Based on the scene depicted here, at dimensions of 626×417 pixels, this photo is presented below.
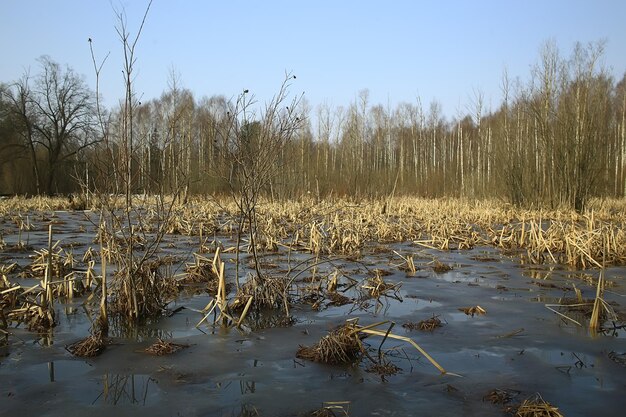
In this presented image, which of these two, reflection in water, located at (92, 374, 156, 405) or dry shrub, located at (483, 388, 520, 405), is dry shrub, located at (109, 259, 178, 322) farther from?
dry shrub, located at (483, 388, 520, 405)

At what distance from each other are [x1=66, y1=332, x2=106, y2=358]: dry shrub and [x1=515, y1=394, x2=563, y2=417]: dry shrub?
3.13 meters

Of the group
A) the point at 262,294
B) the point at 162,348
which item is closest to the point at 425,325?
the point at 262,294

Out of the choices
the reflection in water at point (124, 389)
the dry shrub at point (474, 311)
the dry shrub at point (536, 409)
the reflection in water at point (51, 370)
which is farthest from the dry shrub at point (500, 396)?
the reflection in water at point (51, 370)

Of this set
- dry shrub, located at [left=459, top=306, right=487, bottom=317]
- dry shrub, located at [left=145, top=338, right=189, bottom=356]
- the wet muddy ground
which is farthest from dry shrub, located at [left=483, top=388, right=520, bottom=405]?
dry shrub, located at [left=145, top=338, right=189, bottom=356]

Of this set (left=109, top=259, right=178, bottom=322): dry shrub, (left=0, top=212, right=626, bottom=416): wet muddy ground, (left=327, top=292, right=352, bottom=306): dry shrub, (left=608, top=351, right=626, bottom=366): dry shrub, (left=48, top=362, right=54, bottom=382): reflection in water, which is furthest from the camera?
(left=327, top=292, right=352, bottom=306): dry shrub

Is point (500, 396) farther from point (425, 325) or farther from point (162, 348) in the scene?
point (162, 348)

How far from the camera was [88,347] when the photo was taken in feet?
12.7

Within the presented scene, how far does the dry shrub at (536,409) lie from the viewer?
2.71 meters

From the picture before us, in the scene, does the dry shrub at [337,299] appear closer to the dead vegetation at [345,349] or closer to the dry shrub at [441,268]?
the dead vegetation at [345,349]

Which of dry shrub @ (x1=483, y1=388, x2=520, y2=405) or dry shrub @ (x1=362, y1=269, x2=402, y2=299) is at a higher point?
dry shrub @ (x1=362, y1=269, x2=402, y2=299)

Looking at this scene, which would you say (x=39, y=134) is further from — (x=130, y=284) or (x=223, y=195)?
(x=130, y=284)

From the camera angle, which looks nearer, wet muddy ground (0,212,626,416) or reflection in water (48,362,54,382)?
wet muddy ground (0,212,626,416)

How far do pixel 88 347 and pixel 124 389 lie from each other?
833 millimetres

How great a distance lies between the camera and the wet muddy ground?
298 centimetres
